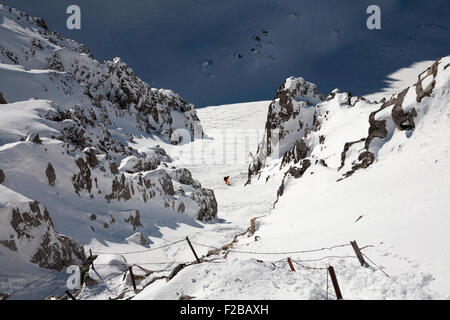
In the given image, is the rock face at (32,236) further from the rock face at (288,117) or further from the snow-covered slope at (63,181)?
the rock face at (288,117)

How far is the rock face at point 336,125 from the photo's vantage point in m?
16.9

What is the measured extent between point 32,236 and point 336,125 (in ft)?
104

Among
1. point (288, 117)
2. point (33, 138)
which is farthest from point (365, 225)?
point (288, 117)

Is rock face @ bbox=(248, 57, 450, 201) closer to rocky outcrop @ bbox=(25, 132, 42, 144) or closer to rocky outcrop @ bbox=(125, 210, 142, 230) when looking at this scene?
rocky outcrop @ bbox=(125, 210, 142, 230)

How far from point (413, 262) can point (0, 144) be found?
21581mm

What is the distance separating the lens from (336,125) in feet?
111

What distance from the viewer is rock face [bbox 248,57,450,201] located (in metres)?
16.9

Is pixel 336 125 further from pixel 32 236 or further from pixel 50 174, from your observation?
pixel 32 236

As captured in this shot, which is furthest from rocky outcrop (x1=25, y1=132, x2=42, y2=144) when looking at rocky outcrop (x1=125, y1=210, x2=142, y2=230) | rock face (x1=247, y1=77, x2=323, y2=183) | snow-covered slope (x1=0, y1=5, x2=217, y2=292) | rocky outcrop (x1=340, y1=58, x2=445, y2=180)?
rock face (x1=247, y1=77, x2=323, y2=183)

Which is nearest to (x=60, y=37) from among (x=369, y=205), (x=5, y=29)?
(x=5, y=29)

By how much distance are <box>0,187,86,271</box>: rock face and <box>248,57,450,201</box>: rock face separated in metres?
17.9

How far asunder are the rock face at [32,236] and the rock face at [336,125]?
1789cm

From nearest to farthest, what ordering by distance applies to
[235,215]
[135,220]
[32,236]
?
[32,236] < [135,220] < [235,215]

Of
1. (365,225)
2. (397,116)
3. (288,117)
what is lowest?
(365,225)
